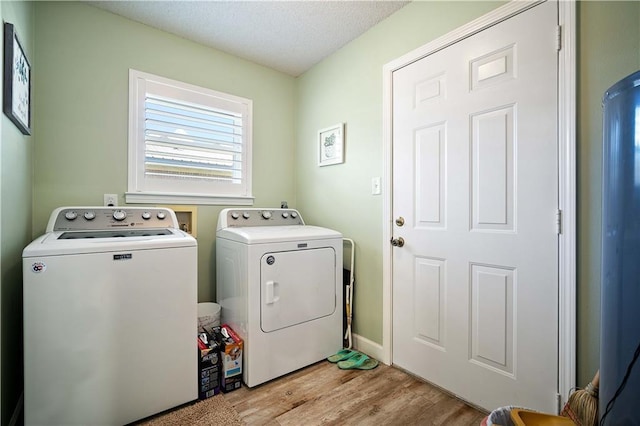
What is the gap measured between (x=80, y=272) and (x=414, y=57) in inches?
86.2

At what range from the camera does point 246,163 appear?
262 centimetres

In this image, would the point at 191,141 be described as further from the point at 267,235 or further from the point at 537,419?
the point at 537,419

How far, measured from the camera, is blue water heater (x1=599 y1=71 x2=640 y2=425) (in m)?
0.67

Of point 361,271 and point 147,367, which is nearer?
point 147,367

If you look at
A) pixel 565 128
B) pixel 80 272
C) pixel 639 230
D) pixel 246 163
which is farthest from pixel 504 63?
pixel 80 272

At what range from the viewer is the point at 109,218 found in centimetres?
186

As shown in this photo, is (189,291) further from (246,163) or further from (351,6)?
(351,6)

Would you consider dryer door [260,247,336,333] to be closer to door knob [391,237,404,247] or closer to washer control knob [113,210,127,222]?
door knob [391,237,404,247]

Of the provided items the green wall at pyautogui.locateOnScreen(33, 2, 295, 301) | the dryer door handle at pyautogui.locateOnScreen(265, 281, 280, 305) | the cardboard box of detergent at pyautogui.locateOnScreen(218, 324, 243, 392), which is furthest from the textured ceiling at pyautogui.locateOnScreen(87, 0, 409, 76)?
the cardboard box of detergent at pyautogui.locateOnScreen(218, 324, 243, 392)

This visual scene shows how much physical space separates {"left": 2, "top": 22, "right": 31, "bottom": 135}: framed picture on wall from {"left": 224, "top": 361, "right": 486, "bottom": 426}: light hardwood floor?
1802 mm

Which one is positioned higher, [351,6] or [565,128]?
[351,6]

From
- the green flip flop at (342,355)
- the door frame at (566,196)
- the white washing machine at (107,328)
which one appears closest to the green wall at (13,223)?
the white washing machine at (107,328)

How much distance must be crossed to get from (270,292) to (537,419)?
1360 millimetres

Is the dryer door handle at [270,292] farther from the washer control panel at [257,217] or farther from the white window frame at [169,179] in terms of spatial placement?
the white window frame at [169,179]
